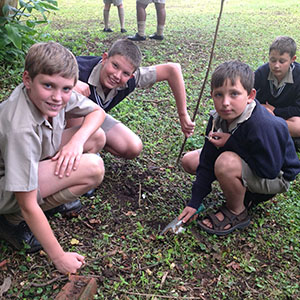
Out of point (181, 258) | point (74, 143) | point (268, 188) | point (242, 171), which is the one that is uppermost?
point (74, 143)

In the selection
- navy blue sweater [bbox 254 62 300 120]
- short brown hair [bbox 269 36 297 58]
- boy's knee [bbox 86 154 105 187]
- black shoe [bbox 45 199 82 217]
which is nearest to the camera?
boy's knee [bbox 86 154 105 187]

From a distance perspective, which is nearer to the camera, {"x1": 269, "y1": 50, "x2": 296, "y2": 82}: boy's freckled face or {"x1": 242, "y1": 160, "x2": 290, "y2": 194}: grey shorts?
{"x1": 242, "y1": 160, "x2": 290, "y2": 194}: grey shorts

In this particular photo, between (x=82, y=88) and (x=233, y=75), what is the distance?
113 centimetres

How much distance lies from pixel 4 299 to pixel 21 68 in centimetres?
296

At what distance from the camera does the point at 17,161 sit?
170cm

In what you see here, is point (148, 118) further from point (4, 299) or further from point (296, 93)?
point (4, 299)

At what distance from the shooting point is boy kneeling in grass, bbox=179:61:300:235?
7.16 feet

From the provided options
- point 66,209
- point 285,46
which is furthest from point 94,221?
point 285,46

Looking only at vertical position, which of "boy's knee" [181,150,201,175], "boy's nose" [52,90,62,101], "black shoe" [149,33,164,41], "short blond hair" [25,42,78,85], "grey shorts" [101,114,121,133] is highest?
"short blond hair" [25,42,78,85]

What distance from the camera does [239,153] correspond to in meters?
2.31

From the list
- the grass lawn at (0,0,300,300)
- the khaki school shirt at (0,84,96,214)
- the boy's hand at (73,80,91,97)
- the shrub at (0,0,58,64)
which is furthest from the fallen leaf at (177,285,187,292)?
the shrub at (0,0,58,64)

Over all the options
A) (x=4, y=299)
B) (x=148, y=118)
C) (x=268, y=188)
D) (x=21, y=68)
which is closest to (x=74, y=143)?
(x=4, y=299)

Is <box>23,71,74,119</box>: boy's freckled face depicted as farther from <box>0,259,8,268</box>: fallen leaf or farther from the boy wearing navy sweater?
the boy wearing navy sweater

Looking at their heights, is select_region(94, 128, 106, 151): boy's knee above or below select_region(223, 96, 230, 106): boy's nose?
below
